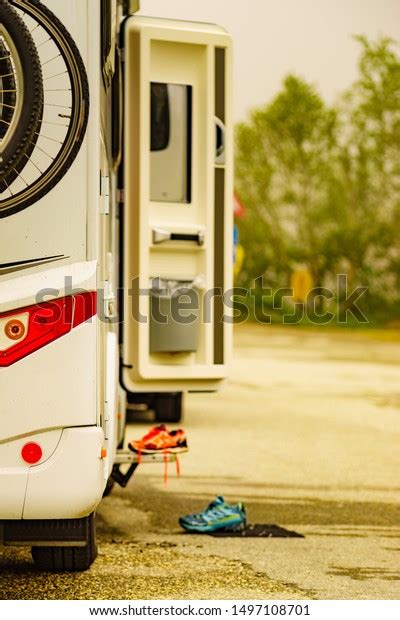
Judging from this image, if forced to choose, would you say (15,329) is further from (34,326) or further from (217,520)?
(217,520)

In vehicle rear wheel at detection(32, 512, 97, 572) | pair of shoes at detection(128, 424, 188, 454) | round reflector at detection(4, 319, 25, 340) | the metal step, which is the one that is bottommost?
vehicle rear wheel at detection(32, 512, 97, 572)

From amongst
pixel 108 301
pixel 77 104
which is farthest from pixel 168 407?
pixel 77 104

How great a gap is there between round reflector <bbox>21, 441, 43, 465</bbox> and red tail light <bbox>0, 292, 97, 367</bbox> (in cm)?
35

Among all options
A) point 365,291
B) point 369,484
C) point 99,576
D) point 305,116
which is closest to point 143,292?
point 99,576

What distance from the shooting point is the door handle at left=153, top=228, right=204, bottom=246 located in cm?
654

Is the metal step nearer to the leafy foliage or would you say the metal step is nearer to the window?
the window

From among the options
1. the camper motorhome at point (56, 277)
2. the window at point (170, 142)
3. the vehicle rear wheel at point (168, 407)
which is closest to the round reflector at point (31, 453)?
the camper motorhome at point (56, 277)

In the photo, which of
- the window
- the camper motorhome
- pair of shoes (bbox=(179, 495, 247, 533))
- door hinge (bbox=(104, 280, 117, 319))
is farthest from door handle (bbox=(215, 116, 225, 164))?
pair of shoes (bbox=(179, 495, 247, 533))

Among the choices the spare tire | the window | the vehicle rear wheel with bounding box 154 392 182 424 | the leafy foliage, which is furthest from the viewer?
the leafy foliage

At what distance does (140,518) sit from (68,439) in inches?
101

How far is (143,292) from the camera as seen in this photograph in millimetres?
6527

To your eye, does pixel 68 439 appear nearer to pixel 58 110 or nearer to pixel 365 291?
pixel 58 110

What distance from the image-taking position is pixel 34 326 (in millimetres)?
4934

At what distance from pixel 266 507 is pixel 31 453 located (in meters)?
3.18
